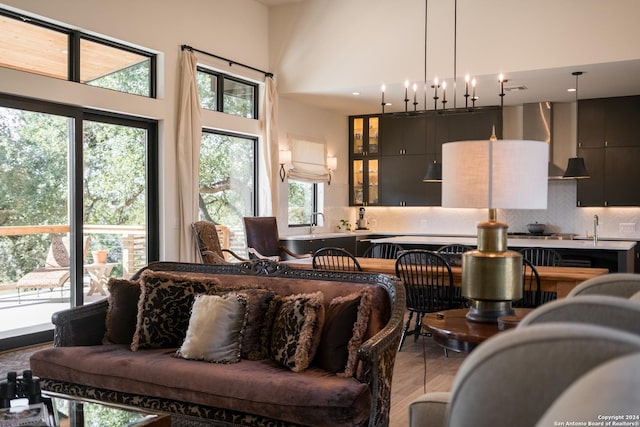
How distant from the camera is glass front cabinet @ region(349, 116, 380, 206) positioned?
1032 centimetres

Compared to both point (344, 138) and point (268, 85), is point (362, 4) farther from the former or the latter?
point (344, 138)

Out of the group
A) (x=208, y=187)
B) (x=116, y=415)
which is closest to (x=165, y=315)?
(x=116, y=415)

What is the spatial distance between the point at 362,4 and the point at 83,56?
3.76 m

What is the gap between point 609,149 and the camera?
861 centimetres

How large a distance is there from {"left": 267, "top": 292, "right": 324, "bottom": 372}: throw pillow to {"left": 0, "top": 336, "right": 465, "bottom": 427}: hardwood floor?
2.96ft

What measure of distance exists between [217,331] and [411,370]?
2134 millimetres

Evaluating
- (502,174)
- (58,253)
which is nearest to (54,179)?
(58,253)

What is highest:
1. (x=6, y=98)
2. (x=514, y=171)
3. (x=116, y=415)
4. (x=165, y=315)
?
(x=6, y=98)

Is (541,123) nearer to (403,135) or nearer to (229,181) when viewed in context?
(403,135)

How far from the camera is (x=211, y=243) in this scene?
22.8ft

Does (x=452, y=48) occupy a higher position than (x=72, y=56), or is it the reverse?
(x=452, y=48)

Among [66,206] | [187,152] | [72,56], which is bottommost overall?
[66,206]

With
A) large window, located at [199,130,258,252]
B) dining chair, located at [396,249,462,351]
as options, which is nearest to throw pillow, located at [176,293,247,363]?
dining chair, located at [396,249,462,351]

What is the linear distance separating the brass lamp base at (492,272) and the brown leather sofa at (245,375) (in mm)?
464
